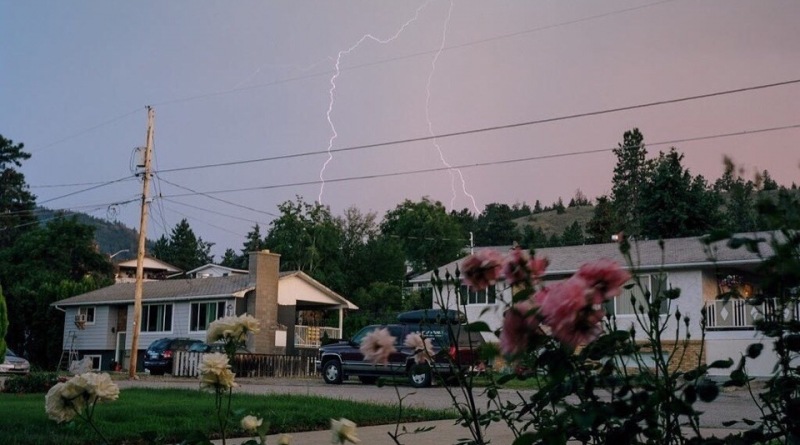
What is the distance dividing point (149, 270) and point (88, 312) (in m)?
37.1

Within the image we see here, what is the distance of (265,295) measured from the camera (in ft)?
122

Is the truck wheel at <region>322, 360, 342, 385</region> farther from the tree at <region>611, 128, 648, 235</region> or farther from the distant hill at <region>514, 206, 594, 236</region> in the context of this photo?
the distant hill at <region>514, 206, 594, 236</region>

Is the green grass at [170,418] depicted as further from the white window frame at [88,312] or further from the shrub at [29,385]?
the white window frame at [88,312]

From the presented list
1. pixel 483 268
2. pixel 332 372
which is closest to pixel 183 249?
pixel 332 372

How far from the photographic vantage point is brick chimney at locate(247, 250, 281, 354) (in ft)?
119

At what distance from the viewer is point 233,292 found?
37000 millimetres

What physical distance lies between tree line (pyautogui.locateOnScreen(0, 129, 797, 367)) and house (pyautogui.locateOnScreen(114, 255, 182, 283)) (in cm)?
803

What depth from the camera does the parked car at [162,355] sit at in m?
31.5

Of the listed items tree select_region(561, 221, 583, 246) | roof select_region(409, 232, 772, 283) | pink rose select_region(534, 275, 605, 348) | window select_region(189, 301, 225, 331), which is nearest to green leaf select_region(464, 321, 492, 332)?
pink rose select_region(534, 275, 605, 348)

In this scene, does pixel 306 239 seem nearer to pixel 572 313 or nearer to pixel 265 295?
pixel 265 295

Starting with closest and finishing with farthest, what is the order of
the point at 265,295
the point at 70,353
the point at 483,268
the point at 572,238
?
the point at 483,268, the point at 265,295, the point at 70,353, the point at 572,238

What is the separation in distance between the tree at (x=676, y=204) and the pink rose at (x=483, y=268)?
45004mm

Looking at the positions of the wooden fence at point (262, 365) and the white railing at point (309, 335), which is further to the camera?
the white railing at point (309, 335)

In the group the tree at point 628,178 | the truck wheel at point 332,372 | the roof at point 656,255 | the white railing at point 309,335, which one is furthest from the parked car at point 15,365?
the tree at point 628,178
